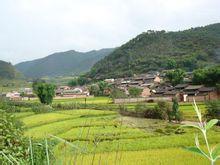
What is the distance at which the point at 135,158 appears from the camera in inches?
540

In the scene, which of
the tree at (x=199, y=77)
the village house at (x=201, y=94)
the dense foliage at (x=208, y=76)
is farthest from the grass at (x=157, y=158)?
the tree at (x=199, y=77)

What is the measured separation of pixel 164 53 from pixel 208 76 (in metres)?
39.7

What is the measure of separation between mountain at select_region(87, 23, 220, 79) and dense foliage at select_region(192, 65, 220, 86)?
23884mm


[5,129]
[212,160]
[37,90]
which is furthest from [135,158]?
[37,90]

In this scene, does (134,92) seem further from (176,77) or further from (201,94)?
(201,94)

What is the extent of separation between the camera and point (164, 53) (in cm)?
8031

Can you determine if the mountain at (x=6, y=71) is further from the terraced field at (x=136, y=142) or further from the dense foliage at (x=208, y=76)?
the terraced field at (x=136, y=142)

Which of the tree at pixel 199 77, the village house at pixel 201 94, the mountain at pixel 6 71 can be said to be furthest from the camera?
the mountain at pixel 6 71

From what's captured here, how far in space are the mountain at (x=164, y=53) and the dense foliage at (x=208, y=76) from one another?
2388 centimetres

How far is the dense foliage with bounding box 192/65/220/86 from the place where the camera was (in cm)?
3953

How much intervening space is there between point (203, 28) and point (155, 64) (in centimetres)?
2691

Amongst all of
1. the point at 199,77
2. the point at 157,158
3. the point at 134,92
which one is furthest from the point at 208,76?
the point at 157,158

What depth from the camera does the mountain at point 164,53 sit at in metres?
71.2

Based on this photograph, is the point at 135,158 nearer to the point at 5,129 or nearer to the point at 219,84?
the point at 5,129
